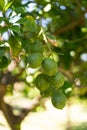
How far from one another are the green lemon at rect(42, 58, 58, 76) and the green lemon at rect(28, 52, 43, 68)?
11mm

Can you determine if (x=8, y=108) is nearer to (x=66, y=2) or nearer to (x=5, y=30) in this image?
(x=66, y=2)

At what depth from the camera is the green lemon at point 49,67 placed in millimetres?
852

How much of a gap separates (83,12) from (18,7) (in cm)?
66

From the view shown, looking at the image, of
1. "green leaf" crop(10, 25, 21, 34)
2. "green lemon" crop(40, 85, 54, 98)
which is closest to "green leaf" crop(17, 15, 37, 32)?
"green leaf" crop(10, 25, 21, 34)

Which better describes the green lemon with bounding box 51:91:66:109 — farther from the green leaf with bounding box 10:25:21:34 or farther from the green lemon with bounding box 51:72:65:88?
the green leaf with bounding box 10:25:21:34

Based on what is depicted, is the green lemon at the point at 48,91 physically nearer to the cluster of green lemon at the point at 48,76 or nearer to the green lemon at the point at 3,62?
the cluster of green lemon at the point at 48,76

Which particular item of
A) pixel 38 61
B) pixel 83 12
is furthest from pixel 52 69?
pixel 83 12

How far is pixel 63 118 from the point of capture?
4.98 m

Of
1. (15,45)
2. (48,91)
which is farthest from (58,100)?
(15,45)

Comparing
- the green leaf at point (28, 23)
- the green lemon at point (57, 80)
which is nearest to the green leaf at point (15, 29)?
the green leaf at point (28, 23)

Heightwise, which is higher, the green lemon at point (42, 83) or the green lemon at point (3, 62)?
the green lemon at point (3, 62)

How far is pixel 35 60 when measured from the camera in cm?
85

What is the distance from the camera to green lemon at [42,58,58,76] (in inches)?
33.5

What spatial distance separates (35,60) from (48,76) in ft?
0.18
